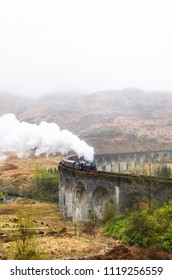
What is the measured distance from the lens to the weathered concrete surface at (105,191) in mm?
30906

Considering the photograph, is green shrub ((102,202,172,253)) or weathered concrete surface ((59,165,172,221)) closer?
green shrub ((102,202,172,253))

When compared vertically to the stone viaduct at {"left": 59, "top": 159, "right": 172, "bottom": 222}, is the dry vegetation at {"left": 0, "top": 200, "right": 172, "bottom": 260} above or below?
below

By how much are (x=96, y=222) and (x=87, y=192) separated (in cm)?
554

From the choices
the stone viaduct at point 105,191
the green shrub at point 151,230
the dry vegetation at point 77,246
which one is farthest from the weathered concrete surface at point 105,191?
the dry vegetation at point 77,246

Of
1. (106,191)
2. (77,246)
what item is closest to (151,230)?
(77,246)

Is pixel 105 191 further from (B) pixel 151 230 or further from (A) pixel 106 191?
(B) pixel 151 230

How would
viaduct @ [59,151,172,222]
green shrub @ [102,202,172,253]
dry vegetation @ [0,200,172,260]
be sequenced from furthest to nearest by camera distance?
viaduct @ [59,151,172,222], green shrub @ [102,202,172,253], dry vegetation @ [0,200,172,260]

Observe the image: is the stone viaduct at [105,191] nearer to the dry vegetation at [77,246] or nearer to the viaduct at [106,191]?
the viaduct at [106,191]

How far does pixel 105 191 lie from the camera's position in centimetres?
3856

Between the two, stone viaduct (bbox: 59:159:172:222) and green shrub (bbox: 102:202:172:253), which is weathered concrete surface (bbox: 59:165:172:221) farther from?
green shrub (bbox: 102:202:172:253)

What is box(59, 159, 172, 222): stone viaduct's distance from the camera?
1216 inches

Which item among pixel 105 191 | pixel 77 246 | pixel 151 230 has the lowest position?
pixel 77 246

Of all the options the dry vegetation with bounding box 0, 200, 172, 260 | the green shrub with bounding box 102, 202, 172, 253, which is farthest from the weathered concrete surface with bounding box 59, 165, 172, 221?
the dry vegetation with bounding box 0, 200, 172, 260

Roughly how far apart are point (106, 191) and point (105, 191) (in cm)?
36
